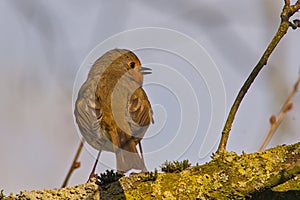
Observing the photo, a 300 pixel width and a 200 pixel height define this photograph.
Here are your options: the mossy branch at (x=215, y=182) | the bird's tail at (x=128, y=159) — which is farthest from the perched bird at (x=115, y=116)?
the mossy branch at (x=215, y=182)

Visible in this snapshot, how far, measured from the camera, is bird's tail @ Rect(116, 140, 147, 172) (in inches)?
148

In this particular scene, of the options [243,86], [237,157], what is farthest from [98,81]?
[237,157]

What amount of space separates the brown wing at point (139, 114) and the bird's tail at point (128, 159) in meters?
0.18

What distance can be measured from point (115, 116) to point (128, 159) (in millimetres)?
507

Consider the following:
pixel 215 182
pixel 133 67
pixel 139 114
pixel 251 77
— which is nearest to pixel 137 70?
pixel 133 67

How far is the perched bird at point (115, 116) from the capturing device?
404cm

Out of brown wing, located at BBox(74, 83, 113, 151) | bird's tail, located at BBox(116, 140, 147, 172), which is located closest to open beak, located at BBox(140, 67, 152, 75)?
brown wing, located at BBox(74, 83, 113, 151)

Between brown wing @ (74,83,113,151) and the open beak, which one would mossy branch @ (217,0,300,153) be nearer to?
brown wing @ (74,83,113,151)

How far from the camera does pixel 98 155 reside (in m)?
4.37

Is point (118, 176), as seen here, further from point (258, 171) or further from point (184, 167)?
point (258, 171)

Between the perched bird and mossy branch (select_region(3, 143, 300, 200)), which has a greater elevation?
the perched bird

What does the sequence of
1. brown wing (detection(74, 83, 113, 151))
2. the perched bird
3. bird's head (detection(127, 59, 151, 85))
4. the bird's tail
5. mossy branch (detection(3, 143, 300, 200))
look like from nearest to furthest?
mossy branch (detection(3, 143, 300, 200)), the bird's tail, the perched bird, brown wing (detection(74, 83, 113, 151)), bird's head (detection(127, 59, 151, 85))

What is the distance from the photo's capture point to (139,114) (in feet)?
14.1

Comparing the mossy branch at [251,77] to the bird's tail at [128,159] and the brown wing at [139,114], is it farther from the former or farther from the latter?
the brown wing at [139,114]
